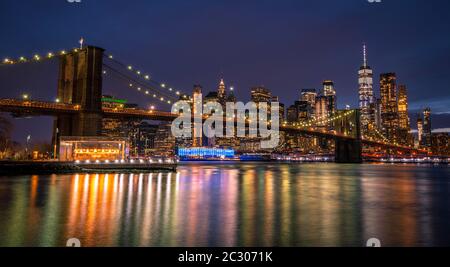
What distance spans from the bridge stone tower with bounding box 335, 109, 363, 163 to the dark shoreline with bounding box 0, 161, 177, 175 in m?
61.1

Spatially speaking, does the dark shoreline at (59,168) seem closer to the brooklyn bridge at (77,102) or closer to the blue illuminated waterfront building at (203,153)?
the brooklyn bridge at (77,102)

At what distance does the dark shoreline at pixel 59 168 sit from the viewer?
3416cm

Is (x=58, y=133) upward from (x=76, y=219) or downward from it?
upward

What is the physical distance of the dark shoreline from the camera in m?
34.2

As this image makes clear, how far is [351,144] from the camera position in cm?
8969

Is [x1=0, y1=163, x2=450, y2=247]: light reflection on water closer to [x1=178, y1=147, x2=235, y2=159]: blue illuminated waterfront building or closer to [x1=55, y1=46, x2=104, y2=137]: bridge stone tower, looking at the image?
[x1=55, y1=46, x2=104, y2=137]: bridge stone tower

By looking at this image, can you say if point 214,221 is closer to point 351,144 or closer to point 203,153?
point 351,144

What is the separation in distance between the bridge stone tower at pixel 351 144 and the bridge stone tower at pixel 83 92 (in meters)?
61.2

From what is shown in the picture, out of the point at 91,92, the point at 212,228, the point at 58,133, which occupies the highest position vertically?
the point at 91,92

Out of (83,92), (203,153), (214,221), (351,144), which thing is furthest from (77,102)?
(203,153)
